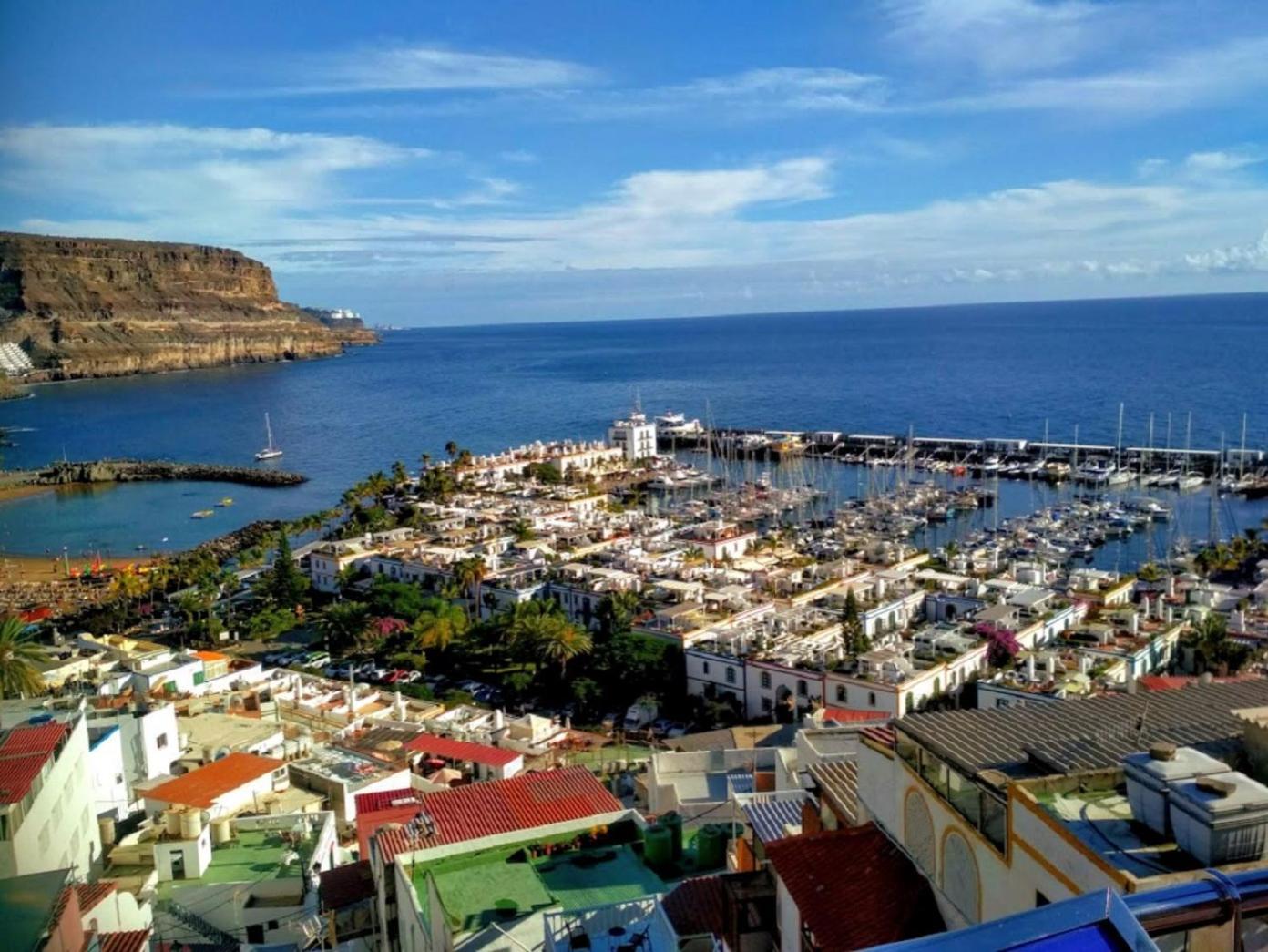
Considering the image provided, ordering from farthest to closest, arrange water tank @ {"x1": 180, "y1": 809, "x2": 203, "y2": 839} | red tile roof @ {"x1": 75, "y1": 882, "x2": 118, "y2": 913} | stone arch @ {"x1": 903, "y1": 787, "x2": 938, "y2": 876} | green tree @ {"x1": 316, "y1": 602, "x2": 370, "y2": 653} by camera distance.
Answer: green tree @ {"x1": 316, "y1": 602, "x2": 370, "y2": 653}
water tank @ {"x1": 180, "y1": 809, "x2": 203, "y2": 839}
red tile roof @ {"x1": 75, "y1": 882, "x2": 118, "y2": 913}
stone arch @ {"x1": 903, "y1": 787, "x2": 938, "y2": 876}

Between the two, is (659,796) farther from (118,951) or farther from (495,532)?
(495,532)

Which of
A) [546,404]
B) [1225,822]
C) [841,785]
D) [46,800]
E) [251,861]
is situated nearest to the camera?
[1225,822]

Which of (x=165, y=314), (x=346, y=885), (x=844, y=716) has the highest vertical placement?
(x=165, y=314)

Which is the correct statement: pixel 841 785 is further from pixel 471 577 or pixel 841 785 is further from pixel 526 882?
pixel 471 577

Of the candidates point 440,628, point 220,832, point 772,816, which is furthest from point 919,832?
point 440,628

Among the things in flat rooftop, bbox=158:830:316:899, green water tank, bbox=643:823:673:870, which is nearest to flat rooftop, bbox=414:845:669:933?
green water tank, bbox=643:823:673:870

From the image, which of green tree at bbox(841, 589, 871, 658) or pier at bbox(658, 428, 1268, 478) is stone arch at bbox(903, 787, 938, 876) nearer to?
green tree at bbox(841, 589, 871, 658)
